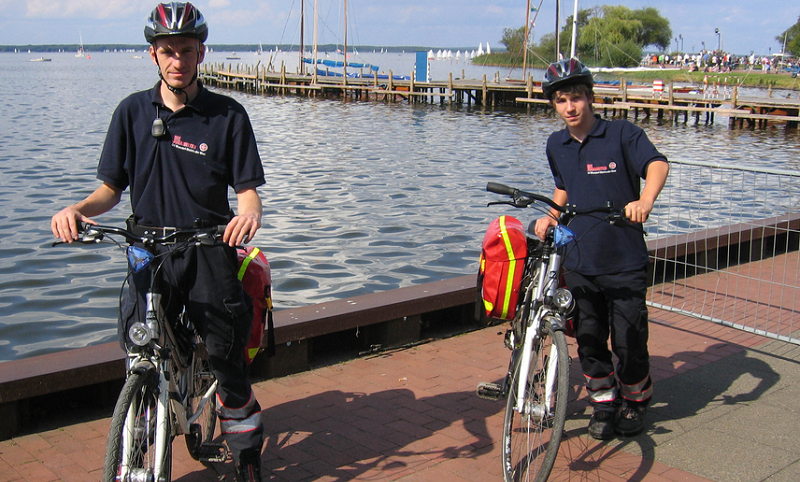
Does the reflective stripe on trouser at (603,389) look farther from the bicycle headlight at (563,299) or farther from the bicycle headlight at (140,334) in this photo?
the bicycle headlight at (140,334)

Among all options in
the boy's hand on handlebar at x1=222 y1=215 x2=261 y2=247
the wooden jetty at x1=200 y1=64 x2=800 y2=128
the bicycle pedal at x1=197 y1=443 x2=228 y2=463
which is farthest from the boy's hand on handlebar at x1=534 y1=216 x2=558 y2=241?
the wooden jetty at x1=200 y1=64 x2=800 y2=128

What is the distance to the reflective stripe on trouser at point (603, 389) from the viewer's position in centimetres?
442

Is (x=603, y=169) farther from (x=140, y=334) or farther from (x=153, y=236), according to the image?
(x=140, y=334)

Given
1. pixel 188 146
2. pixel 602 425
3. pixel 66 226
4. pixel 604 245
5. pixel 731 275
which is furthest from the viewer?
pixel 731 275

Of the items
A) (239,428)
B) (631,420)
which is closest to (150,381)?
(239,428)

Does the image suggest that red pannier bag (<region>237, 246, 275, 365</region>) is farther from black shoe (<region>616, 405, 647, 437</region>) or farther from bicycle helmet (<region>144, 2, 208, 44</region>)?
black shoe (<region>616, 405, 647, 437</region>)

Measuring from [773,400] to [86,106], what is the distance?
145 ft

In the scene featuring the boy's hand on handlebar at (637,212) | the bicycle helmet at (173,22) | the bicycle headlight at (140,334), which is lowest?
the bicycle headlight at (140,334)

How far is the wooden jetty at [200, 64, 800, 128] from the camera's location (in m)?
41.0

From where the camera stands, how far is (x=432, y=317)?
6.41 metres

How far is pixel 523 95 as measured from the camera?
53375 mm

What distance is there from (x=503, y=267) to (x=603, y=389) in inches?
41.8

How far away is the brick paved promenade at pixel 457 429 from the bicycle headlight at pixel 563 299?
90 centimetres

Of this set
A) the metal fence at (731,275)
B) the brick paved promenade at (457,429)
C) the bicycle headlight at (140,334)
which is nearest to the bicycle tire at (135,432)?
the bicycle headlight at (140,334)
